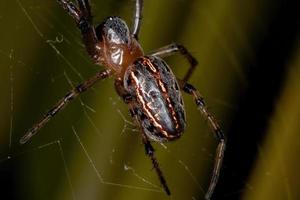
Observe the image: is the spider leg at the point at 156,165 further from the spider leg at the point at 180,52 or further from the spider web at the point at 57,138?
the spider leg at the point at 180,52

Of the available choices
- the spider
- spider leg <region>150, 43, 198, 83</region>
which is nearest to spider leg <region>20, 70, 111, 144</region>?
the spider

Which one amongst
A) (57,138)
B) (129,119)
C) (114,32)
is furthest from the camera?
(114,32)

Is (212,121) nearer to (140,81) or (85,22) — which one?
(140,81)

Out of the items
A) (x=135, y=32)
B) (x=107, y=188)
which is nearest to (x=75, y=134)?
(x=107, y=188)

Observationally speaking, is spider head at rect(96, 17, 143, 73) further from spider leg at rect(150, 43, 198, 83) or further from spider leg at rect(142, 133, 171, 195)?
spider leg at rect(142, 133, 171, 195)

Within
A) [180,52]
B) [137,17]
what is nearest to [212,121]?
[180,52]

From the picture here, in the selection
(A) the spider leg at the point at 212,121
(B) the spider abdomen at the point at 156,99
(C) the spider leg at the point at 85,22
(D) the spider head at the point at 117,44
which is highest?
(C) the spider leg at the point at 85,22

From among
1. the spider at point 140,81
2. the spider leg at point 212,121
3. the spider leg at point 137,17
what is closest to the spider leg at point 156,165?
the spider at point 140,81
